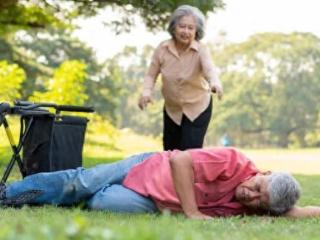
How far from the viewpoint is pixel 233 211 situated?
4254 mm

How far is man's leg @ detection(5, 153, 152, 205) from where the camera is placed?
14.7ft

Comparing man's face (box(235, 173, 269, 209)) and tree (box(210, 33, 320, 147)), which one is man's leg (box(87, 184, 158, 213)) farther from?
tree (box(210, 33, 320, 147))

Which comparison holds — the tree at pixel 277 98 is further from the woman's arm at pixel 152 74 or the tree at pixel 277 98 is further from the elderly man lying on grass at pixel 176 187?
the elderly man lying on grass at pixel 176 187

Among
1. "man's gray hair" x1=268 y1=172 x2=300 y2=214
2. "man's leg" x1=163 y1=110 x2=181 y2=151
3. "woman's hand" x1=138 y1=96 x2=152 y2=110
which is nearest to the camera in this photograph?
"man's gray hair" x1=268 y1=172 x2=300 y2=214

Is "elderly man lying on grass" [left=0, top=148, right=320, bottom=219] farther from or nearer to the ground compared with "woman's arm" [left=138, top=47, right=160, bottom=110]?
nearer to the ground

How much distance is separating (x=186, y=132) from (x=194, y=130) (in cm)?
7

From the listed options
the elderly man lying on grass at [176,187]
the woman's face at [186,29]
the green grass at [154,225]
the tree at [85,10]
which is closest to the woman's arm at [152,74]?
the woman's face at [186,29]

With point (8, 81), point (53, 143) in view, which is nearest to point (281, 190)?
point (53, 143)

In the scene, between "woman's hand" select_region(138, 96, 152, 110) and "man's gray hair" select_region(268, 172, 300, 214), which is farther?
"woman's hand" select_region(138, 96, 152, 110)

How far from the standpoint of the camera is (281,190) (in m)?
3.88

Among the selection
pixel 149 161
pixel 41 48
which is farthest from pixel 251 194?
pixel 41 48


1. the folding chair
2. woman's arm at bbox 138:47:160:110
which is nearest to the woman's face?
woman's arm at bbox 138:47:160:110

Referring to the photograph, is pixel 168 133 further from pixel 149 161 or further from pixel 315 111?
pixel 315 111

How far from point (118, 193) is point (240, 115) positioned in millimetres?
45719
